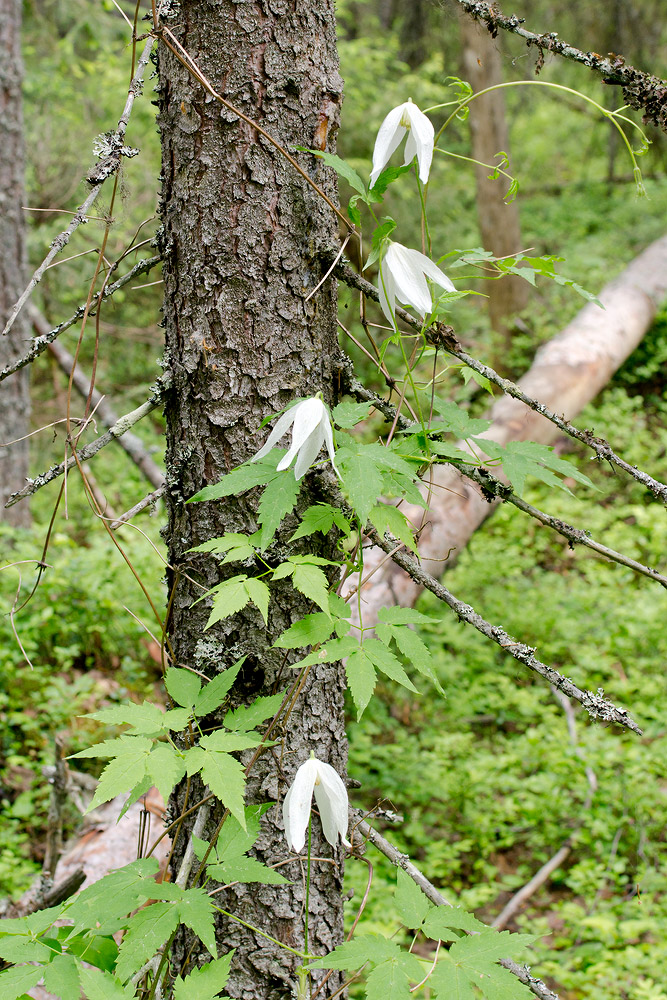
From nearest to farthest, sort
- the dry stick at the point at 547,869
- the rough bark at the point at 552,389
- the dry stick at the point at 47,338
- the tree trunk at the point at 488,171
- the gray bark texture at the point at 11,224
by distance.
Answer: the dry stick at the point at 47,338 → the dry stick at the point at 547,869 → the rough bark at the point at 552,389 → the gray bark texture at the point at 11,224 → the tree trunk at the point at 488,171

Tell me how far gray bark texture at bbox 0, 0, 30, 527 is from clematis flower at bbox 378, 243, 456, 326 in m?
4.08

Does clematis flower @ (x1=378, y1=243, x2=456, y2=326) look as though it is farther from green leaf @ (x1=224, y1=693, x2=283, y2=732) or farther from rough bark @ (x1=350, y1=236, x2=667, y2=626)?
rough bark @ (x1=350, y1=236, x2=667, y2=626)

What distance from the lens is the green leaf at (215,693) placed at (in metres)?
1.31

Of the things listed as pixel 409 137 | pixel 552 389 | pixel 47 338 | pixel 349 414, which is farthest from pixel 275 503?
pixel 552 389

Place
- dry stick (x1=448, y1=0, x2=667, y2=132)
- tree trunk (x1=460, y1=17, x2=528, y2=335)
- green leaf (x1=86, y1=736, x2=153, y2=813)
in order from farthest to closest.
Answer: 1. tree trunk (x1=460, y1=17, x2=528, y2=335)
2. dry stick (x1=448, y1=0, x2=667, y2=132)
3. green leaf (x1=86, y1=736, x2=153, y2=813)

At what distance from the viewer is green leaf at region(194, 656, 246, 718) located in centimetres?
131

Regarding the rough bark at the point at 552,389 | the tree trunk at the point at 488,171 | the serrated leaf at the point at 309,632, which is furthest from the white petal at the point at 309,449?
the tree trunk at the point at 488,171

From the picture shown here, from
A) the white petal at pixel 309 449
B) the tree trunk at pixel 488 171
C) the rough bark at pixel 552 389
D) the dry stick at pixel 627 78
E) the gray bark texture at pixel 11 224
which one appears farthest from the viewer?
the tree trunk at pixel 488 171

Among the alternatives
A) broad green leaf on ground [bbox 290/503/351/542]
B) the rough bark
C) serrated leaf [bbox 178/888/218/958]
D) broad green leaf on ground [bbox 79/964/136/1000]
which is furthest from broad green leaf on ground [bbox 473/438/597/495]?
the rough bark

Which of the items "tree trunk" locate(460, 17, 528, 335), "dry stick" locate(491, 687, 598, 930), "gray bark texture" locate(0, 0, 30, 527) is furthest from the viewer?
"tree trunk" locate(460, 17, 528, 335)

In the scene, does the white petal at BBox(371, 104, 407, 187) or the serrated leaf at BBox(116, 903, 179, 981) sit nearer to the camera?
the serrated leaf at BBox(116, 903, 179, 981)

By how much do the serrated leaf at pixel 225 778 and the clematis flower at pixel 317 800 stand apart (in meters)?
0.13

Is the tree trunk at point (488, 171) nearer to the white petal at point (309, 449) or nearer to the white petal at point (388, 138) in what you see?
the white petal at point (388, 138)

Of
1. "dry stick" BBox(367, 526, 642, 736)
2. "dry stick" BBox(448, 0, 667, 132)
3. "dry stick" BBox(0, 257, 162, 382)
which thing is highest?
"dry stick" BBox(448, 0, 667, 132)
